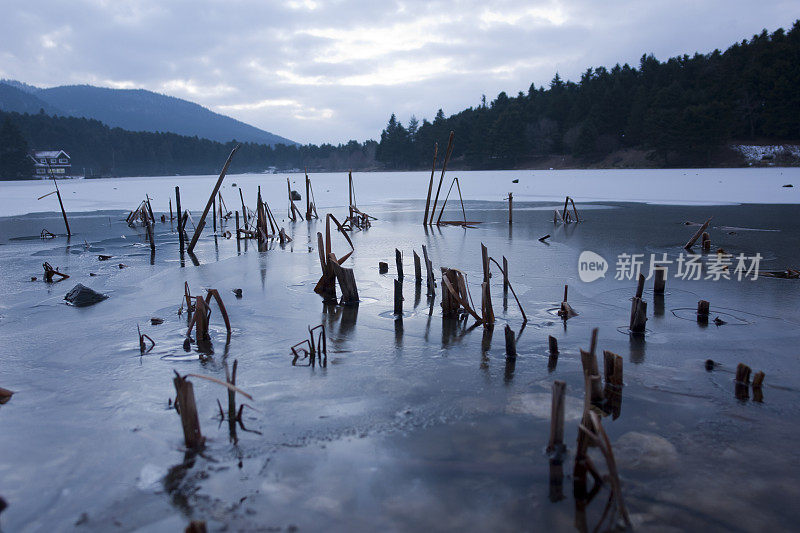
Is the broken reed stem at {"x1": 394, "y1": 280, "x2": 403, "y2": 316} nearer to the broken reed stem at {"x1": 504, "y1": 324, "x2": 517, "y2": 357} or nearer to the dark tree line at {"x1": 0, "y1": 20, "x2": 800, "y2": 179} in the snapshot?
the broken reed stem at {"x1": 504, "y1": 324, "x2": 517, "y2": 357}

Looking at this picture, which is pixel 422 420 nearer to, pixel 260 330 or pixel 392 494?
pixel 392 494

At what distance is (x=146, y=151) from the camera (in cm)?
15350

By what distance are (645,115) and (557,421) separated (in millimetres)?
97794

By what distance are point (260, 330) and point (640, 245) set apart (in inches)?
407

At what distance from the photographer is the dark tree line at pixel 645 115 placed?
77.9m

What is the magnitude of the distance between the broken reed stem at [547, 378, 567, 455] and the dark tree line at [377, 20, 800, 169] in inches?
3355

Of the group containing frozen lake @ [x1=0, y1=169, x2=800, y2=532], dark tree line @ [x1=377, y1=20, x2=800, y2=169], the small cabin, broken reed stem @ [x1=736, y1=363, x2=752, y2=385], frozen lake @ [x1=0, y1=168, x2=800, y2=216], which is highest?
dark tree line @ [x1=377, y1=20, x2=800, y2=169]

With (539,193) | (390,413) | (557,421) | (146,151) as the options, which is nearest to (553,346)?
(390,413)

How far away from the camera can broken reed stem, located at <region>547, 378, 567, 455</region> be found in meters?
3.48

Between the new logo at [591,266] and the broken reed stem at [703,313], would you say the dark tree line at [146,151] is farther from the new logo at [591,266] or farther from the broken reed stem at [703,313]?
the broken reed stem at [703,313]

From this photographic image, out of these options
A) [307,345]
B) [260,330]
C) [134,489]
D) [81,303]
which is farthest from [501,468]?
[81,303]

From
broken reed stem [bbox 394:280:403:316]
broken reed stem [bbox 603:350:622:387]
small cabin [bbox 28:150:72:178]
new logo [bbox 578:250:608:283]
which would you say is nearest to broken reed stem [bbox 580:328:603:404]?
broken reed stem [bbox 603:350:622:387]

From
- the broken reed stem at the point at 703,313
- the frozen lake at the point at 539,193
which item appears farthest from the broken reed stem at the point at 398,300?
the frozen lake at the point at 539,193

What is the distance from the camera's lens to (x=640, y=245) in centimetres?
1378
